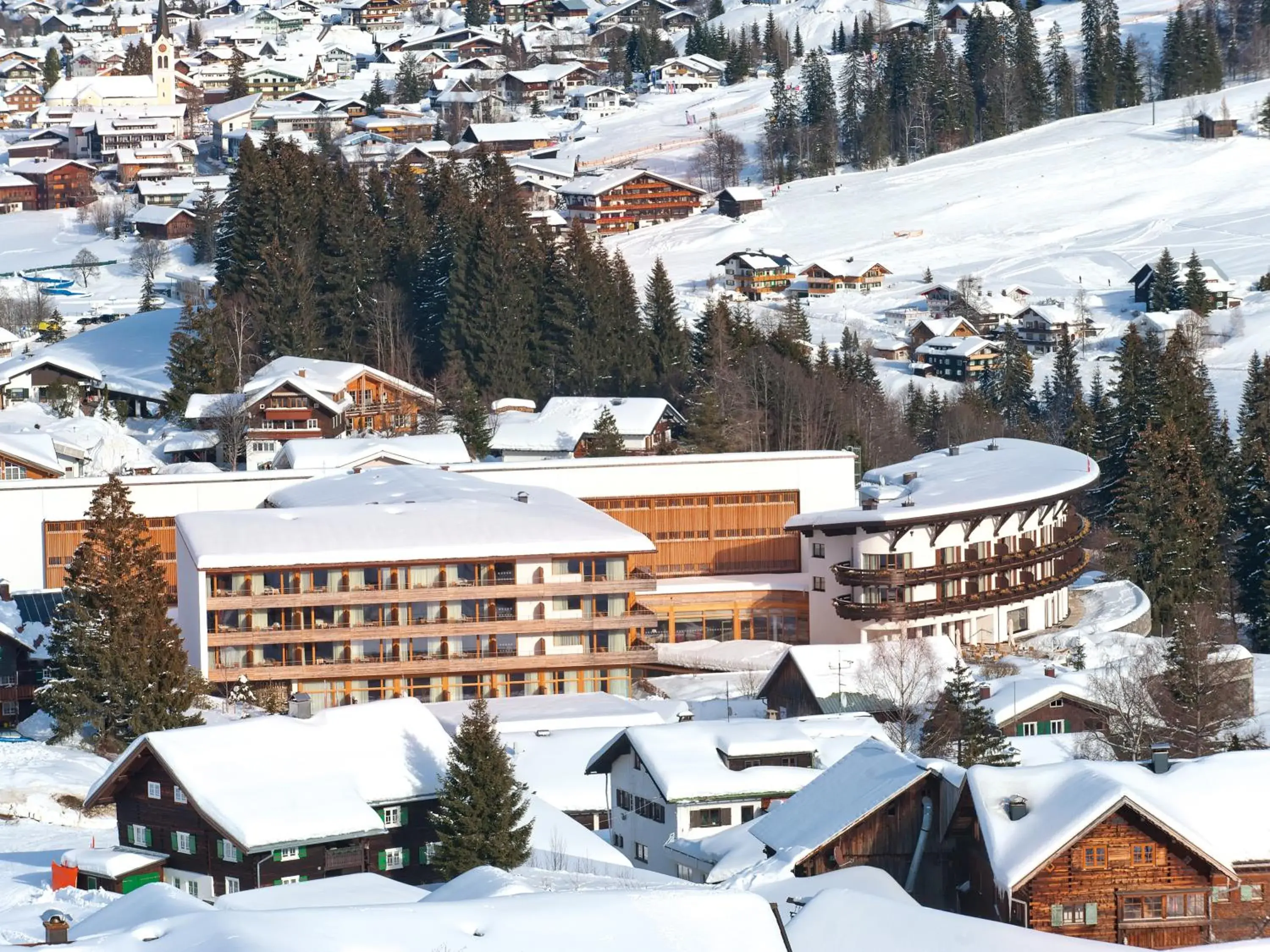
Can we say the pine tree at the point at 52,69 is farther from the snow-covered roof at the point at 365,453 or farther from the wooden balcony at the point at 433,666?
the wooden balcony at the point at 433,666

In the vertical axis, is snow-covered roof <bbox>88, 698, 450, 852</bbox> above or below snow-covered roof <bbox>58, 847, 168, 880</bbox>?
above

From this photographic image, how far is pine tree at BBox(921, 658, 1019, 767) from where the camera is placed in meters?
40.1

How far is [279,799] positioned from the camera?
34.9m

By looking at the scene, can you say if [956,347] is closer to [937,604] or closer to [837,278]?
[837,278]

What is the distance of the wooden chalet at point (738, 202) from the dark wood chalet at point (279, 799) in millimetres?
89570

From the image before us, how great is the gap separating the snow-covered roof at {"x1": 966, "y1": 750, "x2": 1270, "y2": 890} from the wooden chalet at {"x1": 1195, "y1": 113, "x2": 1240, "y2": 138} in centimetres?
10505

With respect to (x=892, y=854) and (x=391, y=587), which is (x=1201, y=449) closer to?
(x=391, y=587)

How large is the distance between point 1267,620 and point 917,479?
370 inches

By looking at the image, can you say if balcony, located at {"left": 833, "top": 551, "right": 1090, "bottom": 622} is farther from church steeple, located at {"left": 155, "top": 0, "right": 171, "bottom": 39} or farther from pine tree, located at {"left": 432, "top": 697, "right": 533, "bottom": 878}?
church steeple, located at {"left": 155, "top": 0, "right": 171, "bottom": 39}

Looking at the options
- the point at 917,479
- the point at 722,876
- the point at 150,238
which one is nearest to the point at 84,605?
the point at 722,876

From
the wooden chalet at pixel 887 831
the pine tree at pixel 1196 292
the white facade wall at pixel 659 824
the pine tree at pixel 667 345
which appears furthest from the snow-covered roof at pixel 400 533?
the pine tree at pixel 1196 292

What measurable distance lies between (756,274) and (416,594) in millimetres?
58835

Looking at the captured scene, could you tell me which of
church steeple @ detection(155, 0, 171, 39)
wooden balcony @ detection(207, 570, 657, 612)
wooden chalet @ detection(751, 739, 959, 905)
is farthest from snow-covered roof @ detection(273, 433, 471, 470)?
church steeple @ detection(155, 0, 171, 39)

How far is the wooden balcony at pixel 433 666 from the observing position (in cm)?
5306
